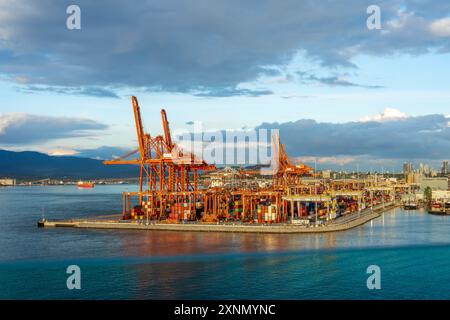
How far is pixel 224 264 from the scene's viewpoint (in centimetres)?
2673

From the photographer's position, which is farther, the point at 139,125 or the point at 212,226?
the point at 139,125

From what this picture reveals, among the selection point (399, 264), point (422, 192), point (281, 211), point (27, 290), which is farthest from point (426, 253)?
point (422, 192)

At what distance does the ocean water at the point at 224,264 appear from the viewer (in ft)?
71.8

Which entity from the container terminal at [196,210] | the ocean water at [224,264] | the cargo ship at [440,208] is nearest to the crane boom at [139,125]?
the container terminal at [196,210]

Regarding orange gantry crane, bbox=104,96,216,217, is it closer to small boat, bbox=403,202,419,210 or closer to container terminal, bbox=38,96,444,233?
container terminal, bbox=38,96,444,233

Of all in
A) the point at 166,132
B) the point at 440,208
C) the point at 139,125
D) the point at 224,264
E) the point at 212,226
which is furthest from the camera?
the point at 440,208

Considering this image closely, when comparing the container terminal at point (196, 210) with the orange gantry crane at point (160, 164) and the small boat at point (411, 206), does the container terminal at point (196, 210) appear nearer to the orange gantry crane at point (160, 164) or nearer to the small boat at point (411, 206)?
the orange gantry crane at point (160, 164)

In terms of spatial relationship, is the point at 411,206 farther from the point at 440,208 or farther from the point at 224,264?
the point at 224,264

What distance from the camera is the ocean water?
71.8 feet

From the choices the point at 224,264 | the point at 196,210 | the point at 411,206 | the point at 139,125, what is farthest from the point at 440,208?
the point at 224,264

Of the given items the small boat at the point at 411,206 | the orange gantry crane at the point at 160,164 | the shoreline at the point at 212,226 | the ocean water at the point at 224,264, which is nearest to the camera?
the ocean water at the point at 224,264
